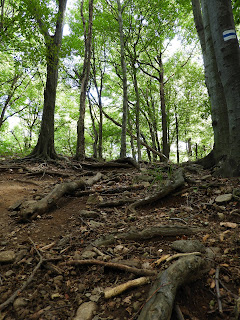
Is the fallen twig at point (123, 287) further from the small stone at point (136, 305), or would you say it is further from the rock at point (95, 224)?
the rock at point (95, 224)

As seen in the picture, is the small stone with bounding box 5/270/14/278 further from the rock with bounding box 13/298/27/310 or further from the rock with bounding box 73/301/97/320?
the rock with bounding box 73/301/97/320

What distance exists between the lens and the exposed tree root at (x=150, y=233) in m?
2.71

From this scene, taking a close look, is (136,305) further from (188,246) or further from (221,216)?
(221,216)

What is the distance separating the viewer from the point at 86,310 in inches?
68.6

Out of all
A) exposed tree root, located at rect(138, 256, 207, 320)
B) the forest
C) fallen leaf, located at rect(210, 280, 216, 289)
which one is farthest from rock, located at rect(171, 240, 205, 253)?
fallen leaf, located at rect(210, 280, 216, 289)

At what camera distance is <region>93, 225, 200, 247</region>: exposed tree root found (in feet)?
8.89

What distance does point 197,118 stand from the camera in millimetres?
21266

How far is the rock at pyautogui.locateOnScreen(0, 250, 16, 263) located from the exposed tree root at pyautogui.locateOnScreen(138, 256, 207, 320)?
1.84 meters

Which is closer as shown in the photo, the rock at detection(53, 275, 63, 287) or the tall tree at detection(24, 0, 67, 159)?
the rock at detection(53, 275, 63, 287)

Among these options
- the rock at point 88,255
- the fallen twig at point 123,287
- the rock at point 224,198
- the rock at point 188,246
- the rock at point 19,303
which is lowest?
the rock at point 19,303

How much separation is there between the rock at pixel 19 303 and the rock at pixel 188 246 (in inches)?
64.0

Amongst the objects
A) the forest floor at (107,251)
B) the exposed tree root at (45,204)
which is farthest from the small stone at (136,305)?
the exposed tree root at (45,204)

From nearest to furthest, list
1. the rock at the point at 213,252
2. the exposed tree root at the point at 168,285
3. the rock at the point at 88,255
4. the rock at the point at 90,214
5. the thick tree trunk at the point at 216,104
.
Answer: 1. the exposed tree root at the point at 168,285
2. the rock at the point at 213,252
3. the rock at the point at 88,255
4. the rock at the point at 90,214
5. the thick tree trunk at the point at 216,104

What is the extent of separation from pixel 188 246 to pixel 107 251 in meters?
1.01
